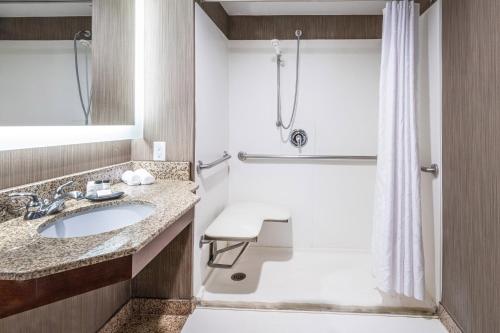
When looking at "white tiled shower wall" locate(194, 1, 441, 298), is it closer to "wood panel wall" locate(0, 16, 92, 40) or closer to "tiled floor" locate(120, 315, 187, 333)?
"tiled floor" locate(120, 315, 187, 333)

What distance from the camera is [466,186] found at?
5.45 feet

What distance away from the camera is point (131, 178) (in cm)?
180

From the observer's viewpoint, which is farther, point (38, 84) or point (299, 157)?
point (299, 157)

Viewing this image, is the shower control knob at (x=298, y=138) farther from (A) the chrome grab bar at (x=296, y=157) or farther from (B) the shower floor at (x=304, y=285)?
(B) the shower floor at (x=304, y=285)

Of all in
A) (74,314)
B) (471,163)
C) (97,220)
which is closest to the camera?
(97,220)

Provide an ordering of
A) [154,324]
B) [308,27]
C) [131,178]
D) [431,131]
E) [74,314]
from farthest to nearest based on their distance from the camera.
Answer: [308,27]
[431,131]
[154,324]
[131,178]
[74,314]

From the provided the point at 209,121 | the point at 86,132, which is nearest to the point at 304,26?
the point at 209,121

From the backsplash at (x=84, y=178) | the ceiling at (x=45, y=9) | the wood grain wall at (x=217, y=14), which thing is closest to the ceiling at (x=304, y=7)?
the wood grain wall at (x=217, y=14)

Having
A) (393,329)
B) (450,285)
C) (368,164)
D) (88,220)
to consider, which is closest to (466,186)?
(450,285)

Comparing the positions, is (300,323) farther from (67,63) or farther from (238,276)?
(67,63)

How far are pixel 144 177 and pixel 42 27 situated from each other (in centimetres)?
84

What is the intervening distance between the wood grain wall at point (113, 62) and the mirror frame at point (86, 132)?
30mm

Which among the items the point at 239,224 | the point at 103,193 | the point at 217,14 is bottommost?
the point at 239,224

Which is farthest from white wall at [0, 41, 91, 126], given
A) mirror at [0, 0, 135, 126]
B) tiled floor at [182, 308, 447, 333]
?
tiled floor at [182, 308, 447, 333]
